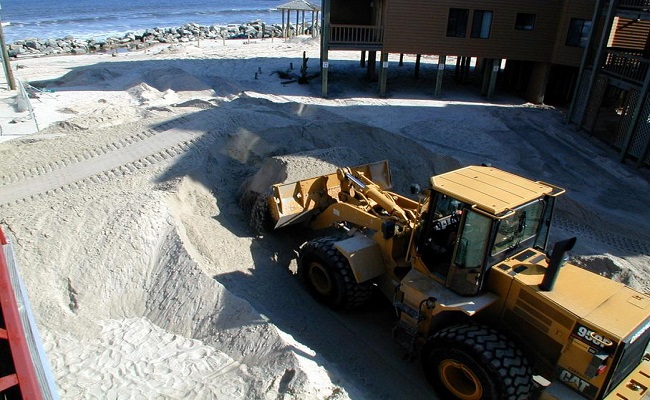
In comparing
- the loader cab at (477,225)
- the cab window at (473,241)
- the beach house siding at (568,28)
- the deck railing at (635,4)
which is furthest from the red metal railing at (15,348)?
the beach house siding at (568,28)

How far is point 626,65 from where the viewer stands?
17125 mm

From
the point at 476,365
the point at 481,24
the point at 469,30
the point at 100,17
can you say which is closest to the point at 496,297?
the point at 476,365

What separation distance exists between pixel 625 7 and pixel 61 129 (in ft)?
64.3

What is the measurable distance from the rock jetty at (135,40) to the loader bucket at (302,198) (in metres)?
31.6

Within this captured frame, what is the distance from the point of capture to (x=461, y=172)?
7051mm

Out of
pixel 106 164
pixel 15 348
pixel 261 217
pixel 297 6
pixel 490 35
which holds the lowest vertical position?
pixel 261 217

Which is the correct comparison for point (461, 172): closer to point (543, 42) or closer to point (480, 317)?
point (480, 317)

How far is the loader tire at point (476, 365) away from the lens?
5.64 metres

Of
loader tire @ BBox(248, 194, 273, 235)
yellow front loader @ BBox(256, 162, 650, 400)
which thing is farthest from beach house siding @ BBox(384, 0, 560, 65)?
yellow front loader @ BBox(256, 162, 650, 400)

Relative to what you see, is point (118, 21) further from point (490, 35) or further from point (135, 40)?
point (490, 35)

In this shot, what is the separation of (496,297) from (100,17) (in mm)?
73214

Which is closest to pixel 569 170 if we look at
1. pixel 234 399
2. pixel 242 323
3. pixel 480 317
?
pixel 480 317

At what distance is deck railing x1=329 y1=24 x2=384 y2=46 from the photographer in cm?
2238

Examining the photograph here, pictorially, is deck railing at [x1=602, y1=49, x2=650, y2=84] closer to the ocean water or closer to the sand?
the sand
